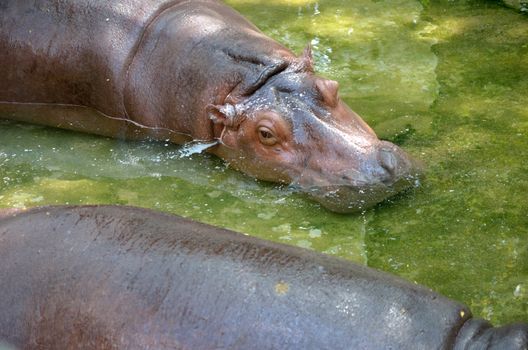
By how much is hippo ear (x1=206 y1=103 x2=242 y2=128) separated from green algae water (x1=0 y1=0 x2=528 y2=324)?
0.78 ft

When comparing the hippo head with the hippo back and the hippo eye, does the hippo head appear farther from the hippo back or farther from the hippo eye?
the hippo back

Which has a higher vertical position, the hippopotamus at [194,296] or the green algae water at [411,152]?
Result: the hippopotamus at [194,296]

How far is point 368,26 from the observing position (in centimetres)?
729

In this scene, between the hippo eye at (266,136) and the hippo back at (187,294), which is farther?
the hippo eye at (266,136)

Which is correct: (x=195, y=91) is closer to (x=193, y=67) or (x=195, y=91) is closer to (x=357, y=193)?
(x=193, y=67)

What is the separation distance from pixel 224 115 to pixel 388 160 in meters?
1.01

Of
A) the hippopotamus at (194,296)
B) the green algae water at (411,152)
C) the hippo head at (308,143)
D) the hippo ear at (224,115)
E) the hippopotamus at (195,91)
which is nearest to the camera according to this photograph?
the hippopotamus at (194,296)

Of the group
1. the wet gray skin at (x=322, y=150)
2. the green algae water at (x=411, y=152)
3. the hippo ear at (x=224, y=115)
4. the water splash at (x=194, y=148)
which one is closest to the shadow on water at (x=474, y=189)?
the green algae water at (x=411, y=152)

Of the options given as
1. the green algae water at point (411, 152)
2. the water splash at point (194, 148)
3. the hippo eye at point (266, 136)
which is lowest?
the water splash at point (194, 148)

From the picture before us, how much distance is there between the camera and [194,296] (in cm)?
341

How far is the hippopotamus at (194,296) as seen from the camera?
3246mm

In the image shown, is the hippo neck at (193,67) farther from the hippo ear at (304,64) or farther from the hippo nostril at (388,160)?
the hippo nostril at (388,160)

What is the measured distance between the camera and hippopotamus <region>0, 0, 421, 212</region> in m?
5.35

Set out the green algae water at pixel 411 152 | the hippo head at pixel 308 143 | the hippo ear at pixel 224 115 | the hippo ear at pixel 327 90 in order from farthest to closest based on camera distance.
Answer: the hippo ear at pixel 224 115 < the hippo ear at pixel 327 90 < the hippo head at pixel 308 143 < the green algae water at pixel 411 152
